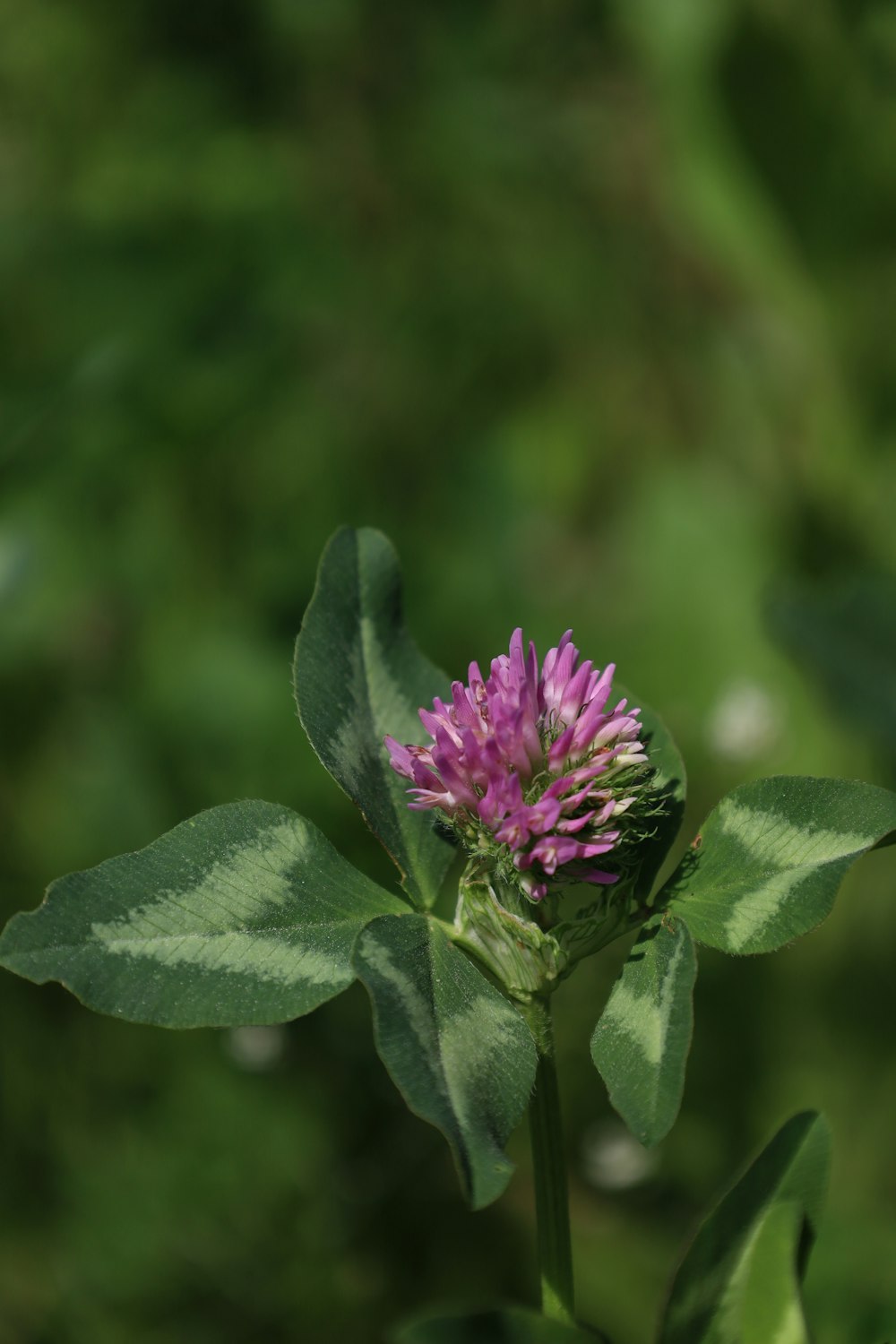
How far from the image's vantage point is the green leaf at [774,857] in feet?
2.78

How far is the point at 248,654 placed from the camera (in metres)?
2.79

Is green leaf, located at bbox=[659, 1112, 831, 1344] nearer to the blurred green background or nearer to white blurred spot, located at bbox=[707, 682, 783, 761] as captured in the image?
the blurred green background

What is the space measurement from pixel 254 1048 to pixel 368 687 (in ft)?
4.48

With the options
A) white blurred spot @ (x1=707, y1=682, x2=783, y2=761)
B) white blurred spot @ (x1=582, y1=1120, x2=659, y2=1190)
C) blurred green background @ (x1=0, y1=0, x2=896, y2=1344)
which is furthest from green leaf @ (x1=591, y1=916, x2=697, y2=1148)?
white blurred spot @ (x1=707, y1=682, x2=783, y2=761)

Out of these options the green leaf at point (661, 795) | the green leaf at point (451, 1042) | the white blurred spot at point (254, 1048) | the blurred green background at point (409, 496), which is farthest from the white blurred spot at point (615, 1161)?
the green leaf at point (451, 1042)

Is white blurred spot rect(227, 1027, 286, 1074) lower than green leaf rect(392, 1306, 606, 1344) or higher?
lower

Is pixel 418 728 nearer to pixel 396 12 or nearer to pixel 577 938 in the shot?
pixel 577 938

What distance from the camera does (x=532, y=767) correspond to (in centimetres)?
93

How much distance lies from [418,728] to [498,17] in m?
3.38

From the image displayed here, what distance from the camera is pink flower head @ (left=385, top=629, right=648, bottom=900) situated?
87 centimetres

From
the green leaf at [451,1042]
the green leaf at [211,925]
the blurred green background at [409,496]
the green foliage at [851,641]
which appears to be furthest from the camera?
the blurred green background at [409,496]

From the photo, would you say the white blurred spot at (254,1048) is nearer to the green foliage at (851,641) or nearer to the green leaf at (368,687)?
the green foliage at (851,641)

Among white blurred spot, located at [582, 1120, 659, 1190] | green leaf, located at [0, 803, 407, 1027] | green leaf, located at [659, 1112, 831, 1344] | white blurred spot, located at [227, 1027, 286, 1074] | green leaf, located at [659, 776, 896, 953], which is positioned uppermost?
green leaf, located at [0, 803, 407, 1027]

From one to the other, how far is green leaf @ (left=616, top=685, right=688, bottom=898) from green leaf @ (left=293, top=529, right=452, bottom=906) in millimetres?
151
